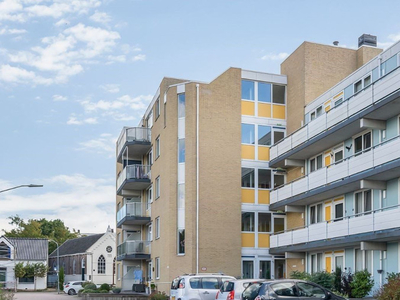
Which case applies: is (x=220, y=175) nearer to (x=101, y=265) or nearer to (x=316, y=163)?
(x=316, y=163)

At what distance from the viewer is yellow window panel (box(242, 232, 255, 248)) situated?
121 ft

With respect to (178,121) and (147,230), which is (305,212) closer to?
(178,121)

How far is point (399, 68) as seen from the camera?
2436cm

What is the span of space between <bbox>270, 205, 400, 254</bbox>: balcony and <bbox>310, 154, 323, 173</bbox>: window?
11.9 feet

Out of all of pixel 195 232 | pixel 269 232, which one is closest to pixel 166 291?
pixel 195 232

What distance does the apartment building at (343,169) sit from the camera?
2578cm

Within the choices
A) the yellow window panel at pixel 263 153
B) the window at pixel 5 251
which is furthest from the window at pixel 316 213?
the window at pixel 5 251

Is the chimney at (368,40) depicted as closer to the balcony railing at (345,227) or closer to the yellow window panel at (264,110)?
the yellow window panel at (264,110)

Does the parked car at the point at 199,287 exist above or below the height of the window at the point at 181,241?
below

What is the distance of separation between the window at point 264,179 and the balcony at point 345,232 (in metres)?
3.48

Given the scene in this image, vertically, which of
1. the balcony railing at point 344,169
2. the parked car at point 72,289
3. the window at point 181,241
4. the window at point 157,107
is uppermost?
the window at point 157,107

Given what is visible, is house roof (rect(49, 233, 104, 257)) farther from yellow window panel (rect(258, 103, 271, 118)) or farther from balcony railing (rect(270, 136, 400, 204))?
balcony railing (rect(270, 136, 400, 204))

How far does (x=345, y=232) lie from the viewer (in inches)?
1103

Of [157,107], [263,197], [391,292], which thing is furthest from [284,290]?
[157,107]
